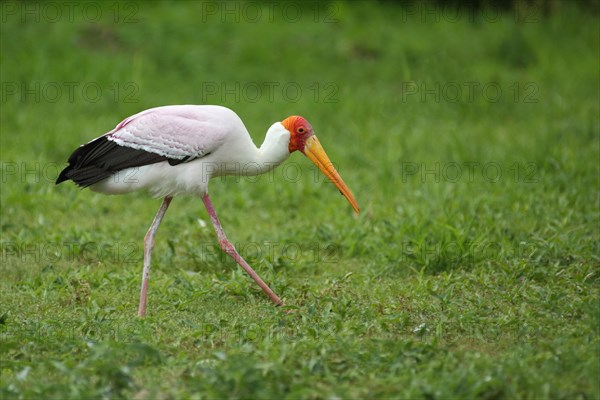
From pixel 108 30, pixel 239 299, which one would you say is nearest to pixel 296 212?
pixel 239 299

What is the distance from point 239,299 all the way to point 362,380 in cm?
166

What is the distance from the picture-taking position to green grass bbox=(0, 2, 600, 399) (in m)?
4.18

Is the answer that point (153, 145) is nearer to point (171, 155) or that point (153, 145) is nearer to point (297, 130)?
point (171, 155)

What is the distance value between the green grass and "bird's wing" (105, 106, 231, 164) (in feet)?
2.77

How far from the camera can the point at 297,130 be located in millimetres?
5645

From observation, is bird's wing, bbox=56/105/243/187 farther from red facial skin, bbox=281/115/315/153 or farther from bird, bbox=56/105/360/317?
red facial skin, bbox=281/115/315/153

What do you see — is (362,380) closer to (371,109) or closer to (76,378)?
(76,378)

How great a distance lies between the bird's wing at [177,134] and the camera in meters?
5.44

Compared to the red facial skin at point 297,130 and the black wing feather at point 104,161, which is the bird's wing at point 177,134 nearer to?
the black wing feather at point 104,161

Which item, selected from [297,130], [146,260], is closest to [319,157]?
[297,130]

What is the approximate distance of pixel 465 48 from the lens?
11.6 m

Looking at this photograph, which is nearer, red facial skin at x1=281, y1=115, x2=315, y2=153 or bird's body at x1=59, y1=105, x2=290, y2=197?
bird's body at x1=59, y1=105, x2=290, y2=197

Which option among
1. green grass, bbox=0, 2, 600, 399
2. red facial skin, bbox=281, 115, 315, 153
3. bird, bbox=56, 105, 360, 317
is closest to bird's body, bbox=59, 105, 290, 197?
bird, bbox=56, 105, 360, 317

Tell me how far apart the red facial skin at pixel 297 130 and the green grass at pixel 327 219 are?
0.85 m
